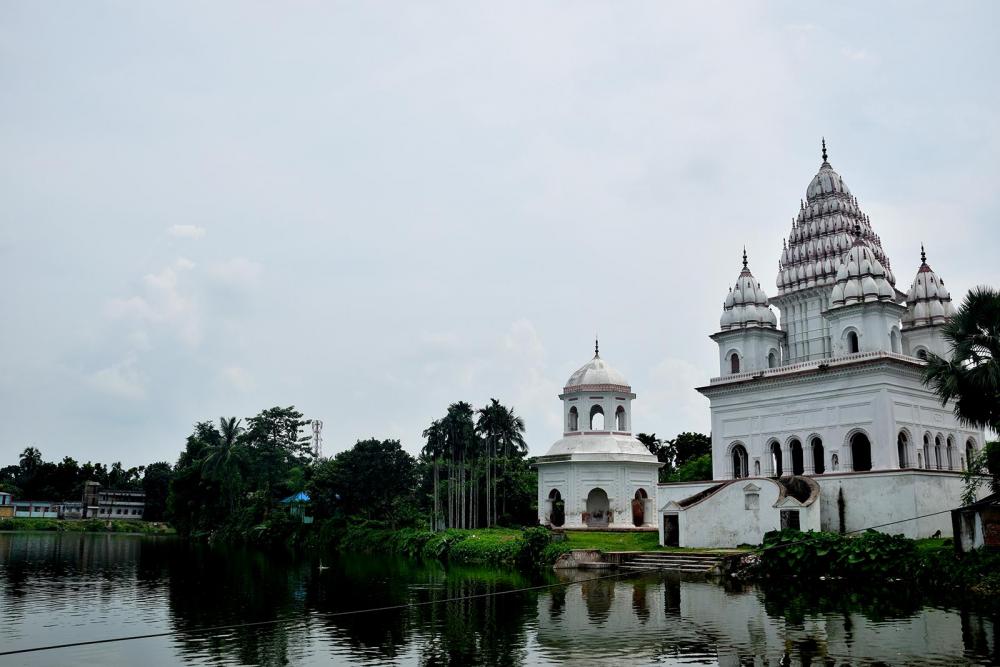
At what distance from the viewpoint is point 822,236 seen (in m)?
39.2

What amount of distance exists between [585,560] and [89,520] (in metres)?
74.7

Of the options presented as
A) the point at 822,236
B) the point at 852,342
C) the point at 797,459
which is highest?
the point at 822,236

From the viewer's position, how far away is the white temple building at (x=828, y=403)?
3008 centimetres

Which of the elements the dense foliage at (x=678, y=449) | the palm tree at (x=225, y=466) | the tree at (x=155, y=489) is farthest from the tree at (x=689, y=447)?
the tree at (x=155, y=489)

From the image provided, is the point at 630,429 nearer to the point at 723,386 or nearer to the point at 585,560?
the point at 723,386

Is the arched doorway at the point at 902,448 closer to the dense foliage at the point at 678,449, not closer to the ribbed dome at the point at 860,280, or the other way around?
the ribbed dome at the point at 860,280

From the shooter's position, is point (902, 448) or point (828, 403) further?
point (828, 403)

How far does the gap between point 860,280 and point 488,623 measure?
23.3 meters

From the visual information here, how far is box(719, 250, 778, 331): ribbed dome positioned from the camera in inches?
1486

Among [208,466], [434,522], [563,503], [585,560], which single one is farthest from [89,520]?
[585,560]

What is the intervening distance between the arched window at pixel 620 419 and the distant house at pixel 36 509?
74.5 metres

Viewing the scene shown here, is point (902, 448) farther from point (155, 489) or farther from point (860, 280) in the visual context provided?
point (155, 489)

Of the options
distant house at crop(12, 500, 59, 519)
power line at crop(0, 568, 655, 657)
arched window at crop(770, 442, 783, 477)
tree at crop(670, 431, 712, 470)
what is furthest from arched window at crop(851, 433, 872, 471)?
distant house at crop(12, 500, 59, 519)

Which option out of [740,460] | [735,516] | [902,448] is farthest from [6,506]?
[902,448]
